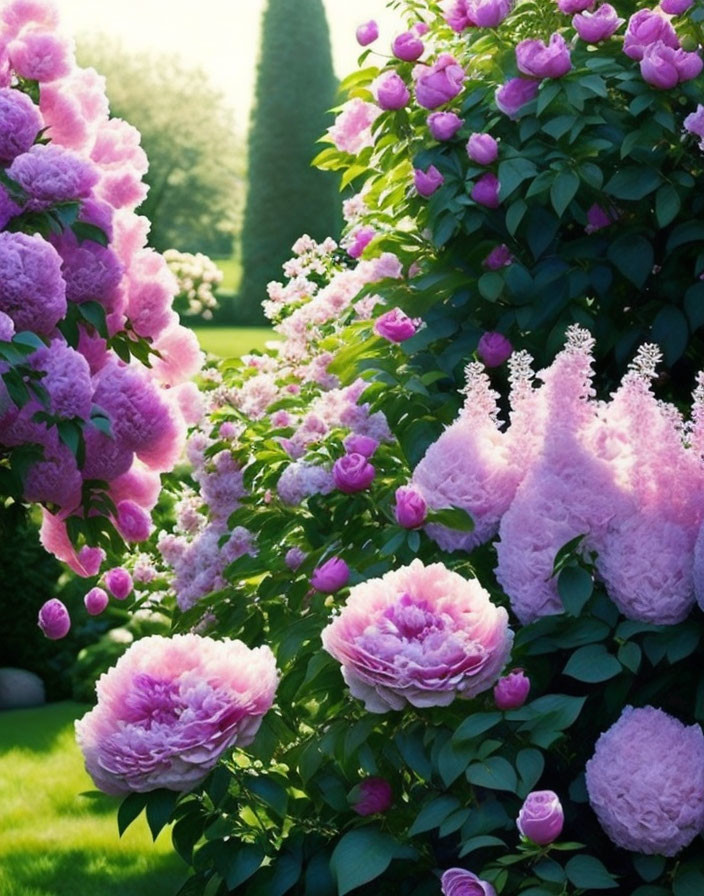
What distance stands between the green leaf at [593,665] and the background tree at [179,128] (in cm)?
2979

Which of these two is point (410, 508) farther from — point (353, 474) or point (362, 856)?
point (362, 856)

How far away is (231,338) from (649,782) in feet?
74.5

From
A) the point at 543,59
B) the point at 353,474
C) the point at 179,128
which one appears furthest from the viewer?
the point at 179,128

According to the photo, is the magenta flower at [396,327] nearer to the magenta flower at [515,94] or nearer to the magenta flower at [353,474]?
the magenta flower at [515,94]

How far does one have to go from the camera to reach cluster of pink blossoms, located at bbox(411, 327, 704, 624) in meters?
2.18

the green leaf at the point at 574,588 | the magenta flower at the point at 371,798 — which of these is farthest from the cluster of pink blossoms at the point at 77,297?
the green leaf at the point at 574,588

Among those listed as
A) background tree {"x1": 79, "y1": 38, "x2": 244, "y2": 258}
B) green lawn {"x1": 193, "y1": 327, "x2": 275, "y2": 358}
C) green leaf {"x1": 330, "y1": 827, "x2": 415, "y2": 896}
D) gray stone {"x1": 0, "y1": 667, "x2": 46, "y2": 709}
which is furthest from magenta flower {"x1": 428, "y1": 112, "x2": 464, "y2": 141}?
background tree {"x1": 79, "y1": 38, "x2": 244, "y2": 258}

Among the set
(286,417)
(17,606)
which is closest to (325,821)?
(286,417)

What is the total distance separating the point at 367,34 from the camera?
3.82 metres

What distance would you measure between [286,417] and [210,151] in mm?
29272

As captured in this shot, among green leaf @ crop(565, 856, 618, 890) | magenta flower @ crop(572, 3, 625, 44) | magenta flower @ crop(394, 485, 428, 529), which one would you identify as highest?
magenta flower @ crop(572, 3, 625, 44)

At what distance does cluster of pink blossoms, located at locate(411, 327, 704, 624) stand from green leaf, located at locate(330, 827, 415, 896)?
429mm

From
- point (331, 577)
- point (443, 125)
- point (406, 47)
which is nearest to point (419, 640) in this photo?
point (331, 577)

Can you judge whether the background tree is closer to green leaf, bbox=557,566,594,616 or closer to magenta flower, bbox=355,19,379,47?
magenta flower, bbox=355,19,379,47
